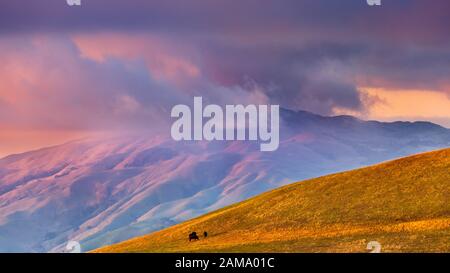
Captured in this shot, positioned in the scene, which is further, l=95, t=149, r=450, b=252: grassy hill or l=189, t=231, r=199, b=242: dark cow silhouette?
l=189, t=231, r=199, b=242: dark cow silhouette

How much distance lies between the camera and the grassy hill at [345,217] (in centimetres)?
7038

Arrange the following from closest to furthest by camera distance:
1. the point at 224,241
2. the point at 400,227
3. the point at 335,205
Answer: the point at 400,227 → the point at 224,241 → the point at 335,205

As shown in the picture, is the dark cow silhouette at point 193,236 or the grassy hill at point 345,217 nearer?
the grassy hill at point 345,217

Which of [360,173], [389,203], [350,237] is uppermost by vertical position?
[360,173]

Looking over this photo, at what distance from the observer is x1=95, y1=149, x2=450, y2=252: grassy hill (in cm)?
7038

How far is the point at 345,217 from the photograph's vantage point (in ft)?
291
